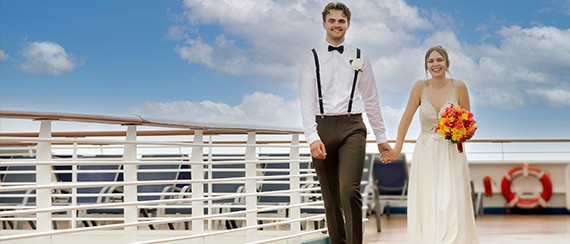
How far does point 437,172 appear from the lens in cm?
490

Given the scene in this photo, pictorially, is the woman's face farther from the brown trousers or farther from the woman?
the brown trousers

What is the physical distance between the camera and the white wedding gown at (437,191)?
4.75m

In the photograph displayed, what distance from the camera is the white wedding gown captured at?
15.6ft

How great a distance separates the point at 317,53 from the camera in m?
3.73

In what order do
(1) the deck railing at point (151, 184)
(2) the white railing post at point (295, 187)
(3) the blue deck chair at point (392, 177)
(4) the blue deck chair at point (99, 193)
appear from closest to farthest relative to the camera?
(1) the deck railing at point (151, 184) < (2) the white railing post at point (295, 187) < (4) the blue deck chair at point (99, 193) < (3) the blue deck chair at point (392, 177)

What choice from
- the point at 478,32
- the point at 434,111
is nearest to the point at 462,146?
the point at 434,111

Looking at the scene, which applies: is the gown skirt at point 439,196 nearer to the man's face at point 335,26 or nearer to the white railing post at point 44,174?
the man's face at point 335,26

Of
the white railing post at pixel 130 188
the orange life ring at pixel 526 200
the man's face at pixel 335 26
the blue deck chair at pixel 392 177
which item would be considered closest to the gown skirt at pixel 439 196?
the man's face at pixel 335 26

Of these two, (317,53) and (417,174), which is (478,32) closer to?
(417,174)

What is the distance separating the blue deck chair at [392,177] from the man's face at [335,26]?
7.13 meters

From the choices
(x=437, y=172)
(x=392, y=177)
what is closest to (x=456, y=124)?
(x=437, y=172)

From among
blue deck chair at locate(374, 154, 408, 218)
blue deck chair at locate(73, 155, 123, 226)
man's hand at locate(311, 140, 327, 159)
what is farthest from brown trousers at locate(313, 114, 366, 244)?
blue deck chair at locate(374, 154, 408, 218)

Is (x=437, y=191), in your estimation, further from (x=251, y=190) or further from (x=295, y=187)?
(x=251, y=190)

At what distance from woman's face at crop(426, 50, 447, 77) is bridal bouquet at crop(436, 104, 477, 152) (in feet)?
0.67
